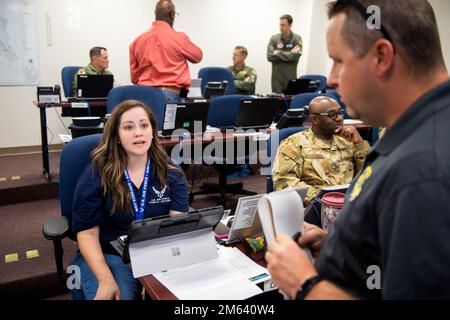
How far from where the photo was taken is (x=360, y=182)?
2.50 feet

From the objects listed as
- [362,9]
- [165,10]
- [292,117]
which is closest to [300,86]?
[165,10]

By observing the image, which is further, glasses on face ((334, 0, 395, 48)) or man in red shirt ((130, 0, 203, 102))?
man in red shirt ((130, 0, 203, 102))

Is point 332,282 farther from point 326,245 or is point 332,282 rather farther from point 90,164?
point 90,164

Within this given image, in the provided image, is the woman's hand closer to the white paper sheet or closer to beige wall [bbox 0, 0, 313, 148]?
the white paper sheet

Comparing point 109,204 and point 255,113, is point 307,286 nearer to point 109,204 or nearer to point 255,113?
point 109,204

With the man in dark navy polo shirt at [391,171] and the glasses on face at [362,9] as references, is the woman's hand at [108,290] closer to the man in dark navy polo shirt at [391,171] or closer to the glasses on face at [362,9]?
the man in dark navy polo shirt at [391,171]

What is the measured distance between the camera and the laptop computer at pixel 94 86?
4.34m

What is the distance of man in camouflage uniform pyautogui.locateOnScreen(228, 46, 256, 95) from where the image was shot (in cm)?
653

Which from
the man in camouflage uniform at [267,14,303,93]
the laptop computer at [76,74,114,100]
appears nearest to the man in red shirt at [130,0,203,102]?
the laptop computer at [76,74,114,100]

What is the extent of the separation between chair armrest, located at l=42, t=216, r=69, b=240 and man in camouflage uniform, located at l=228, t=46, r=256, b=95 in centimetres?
503

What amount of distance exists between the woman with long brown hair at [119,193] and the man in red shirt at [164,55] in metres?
2.11

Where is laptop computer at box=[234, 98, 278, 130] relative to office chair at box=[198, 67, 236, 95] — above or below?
below

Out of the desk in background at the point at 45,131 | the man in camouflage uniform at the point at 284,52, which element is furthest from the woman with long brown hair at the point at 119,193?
the man in camouflage uniform at the point at 284,52
